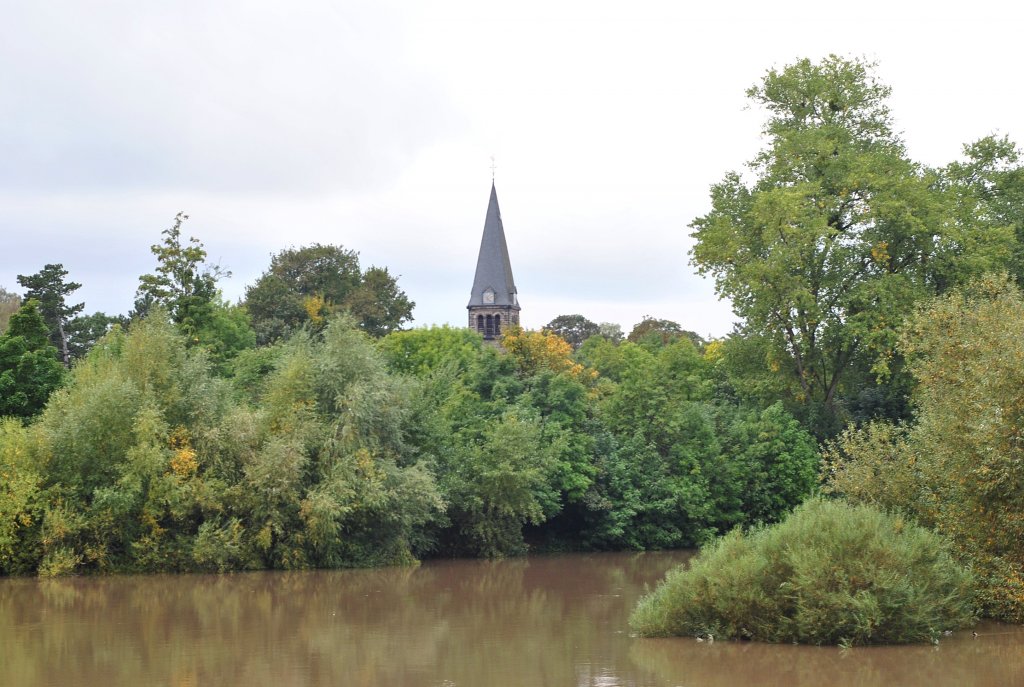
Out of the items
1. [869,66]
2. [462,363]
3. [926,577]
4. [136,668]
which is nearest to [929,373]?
[926,577]

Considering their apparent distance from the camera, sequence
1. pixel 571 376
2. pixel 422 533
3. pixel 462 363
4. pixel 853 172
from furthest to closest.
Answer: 1. pixel 462 363
2. pixel 571 376
3. pixel 853 172
4. pixel 422 533

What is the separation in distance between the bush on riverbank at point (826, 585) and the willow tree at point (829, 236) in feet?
63.7

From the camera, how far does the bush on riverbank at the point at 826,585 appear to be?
1862 centimetres

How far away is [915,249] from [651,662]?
1021 inches

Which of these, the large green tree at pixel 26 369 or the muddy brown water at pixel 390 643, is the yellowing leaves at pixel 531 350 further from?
the large green tree at pixel 26 369

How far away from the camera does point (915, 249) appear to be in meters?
40.1

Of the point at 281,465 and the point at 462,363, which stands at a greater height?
the point at 462,363

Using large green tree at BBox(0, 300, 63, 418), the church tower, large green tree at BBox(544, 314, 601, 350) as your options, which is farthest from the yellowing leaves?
large green tree at BBox(544, 314, 601, 350)

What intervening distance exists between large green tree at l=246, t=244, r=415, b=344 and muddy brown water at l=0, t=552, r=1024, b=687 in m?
38.6

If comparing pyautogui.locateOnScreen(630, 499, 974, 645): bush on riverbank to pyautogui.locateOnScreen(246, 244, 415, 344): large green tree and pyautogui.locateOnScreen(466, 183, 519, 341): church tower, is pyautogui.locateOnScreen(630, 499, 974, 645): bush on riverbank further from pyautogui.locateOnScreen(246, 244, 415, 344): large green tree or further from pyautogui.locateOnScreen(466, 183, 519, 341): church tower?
pyautogui.locateOnScreen(466, 183, 519, 341): church tower

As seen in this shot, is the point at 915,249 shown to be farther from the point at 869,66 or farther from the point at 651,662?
the point at 651,662

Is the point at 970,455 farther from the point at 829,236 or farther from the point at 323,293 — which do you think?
the point at 323,293

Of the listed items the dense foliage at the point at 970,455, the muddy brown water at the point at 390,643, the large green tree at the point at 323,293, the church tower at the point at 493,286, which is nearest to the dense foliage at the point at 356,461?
the muddy brown water at the point at 390,643

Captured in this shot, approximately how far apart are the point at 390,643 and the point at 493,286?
230 ft
